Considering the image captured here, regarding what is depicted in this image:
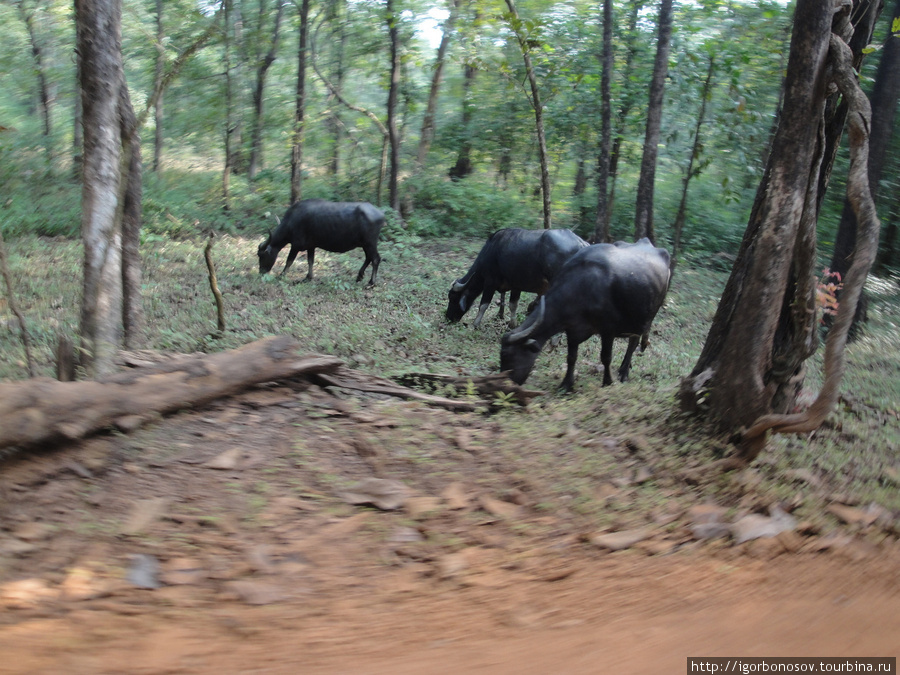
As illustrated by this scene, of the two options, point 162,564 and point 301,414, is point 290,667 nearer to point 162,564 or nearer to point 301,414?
point 162,564

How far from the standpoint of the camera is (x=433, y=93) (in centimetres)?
2133

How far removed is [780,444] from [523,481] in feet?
6.70

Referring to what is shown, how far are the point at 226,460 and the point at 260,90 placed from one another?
1815 cm

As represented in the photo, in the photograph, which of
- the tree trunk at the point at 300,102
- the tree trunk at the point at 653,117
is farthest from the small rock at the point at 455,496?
the tree trunk at the point at 300,102

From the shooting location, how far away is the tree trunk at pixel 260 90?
19.9 metres

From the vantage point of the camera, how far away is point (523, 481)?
4855 mm

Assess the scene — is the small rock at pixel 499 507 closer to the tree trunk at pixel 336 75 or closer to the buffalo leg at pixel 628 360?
the buffalo leg at pixel 628 360

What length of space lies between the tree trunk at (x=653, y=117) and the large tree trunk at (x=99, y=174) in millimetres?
10535

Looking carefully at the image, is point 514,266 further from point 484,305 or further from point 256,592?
point 256,592

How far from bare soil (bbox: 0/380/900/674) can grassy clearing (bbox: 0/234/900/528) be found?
40 centimetres

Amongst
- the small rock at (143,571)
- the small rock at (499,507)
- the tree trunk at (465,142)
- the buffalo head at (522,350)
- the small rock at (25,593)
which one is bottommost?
the buffalo head at (522,350)

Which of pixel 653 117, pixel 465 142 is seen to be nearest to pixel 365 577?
A: pixel 653 117

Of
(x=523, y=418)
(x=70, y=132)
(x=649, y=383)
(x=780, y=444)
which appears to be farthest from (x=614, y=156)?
(x=70, y=132)

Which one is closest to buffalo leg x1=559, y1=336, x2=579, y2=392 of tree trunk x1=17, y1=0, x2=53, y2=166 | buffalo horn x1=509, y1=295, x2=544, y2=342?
buffalo horn x1=509, y1=295, x2=544, y2=342
